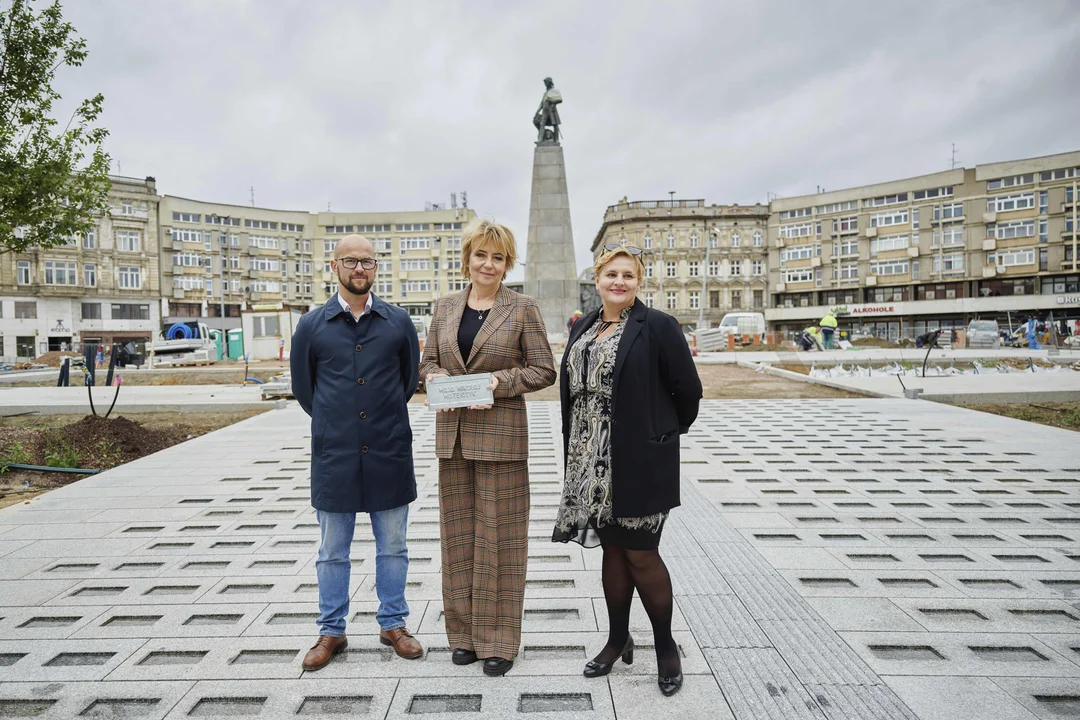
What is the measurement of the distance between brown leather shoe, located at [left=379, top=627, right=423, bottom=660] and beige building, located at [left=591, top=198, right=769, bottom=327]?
63247 mm

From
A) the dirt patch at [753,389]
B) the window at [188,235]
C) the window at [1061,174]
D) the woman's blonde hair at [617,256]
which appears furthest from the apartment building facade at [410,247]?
the woman's blonde hair at [617,256]

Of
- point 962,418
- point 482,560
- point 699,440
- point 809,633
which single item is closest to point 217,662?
point 482,560

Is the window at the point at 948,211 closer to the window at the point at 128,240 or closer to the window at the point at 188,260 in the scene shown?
the window at the point at 188,260

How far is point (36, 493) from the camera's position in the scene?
251 inches

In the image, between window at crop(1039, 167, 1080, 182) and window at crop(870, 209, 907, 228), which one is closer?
window at crop(1039, 167, 1080, 182)

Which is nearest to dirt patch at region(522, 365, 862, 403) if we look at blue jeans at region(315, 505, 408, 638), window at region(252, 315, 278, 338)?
blue jeans at region(315, 505, 408, 638)

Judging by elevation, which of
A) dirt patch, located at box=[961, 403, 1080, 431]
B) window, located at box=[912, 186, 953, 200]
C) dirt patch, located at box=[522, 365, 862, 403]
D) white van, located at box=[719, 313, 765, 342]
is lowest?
dirt patch, located at box=[961, 403, 1080, 431]

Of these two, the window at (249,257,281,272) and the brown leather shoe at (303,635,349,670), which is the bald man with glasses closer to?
the brown leather shoe at (303,635,349,670)

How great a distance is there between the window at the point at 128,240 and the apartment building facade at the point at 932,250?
189ft

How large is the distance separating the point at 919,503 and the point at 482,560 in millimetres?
4199

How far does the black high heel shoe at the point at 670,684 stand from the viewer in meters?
2.58

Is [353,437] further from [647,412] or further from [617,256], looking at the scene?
[617,256]

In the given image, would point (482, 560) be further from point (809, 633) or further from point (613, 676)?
point (809, 633)

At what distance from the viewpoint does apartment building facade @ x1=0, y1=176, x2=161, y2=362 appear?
45344 millimetres
